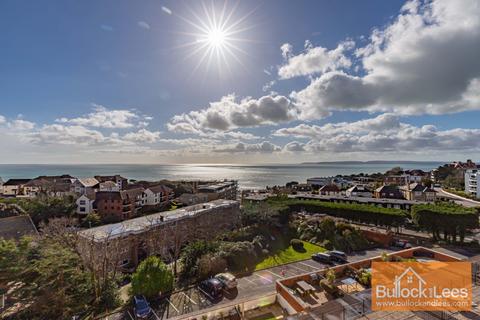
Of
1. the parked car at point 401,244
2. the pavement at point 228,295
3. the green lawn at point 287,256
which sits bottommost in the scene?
the green lawn at point 287,256

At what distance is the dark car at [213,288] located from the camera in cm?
1655

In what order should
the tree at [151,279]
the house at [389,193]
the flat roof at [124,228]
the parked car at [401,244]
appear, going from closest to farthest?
the tree at [151,279] < the flat roof at [124,228] < the parked car at [401,244] < the house at [389,193]

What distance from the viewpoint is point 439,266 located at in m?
13.6

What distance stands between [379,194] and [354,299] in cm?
4722

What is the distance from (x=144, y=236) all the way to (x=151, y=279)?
8832mm

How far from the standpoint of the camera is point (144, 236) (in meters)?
24.2

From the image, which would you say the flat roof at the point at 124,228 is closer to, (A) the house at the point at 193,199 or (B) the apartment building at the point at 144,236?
(B) the apartment building at the point at 144,236

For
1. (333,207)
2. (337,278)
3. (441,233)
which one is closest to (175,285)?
(337,278)

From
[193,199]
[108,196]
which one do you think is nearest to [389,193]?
[193,199]

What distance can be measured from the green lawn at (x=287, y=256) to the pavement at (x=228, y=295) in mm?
866

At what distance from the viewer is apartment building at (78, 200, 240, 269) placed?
19013mm

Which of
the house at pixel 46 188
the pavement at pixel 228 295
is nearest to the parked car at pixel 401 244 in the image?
the pavement at pixel 228 295

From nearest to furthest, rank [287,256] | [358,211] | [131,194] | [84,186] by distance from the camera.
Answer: [287,256], [358,211], [131,194], [84,186]

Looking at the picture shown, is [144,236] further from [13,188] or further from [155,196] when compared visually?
[13,188]
